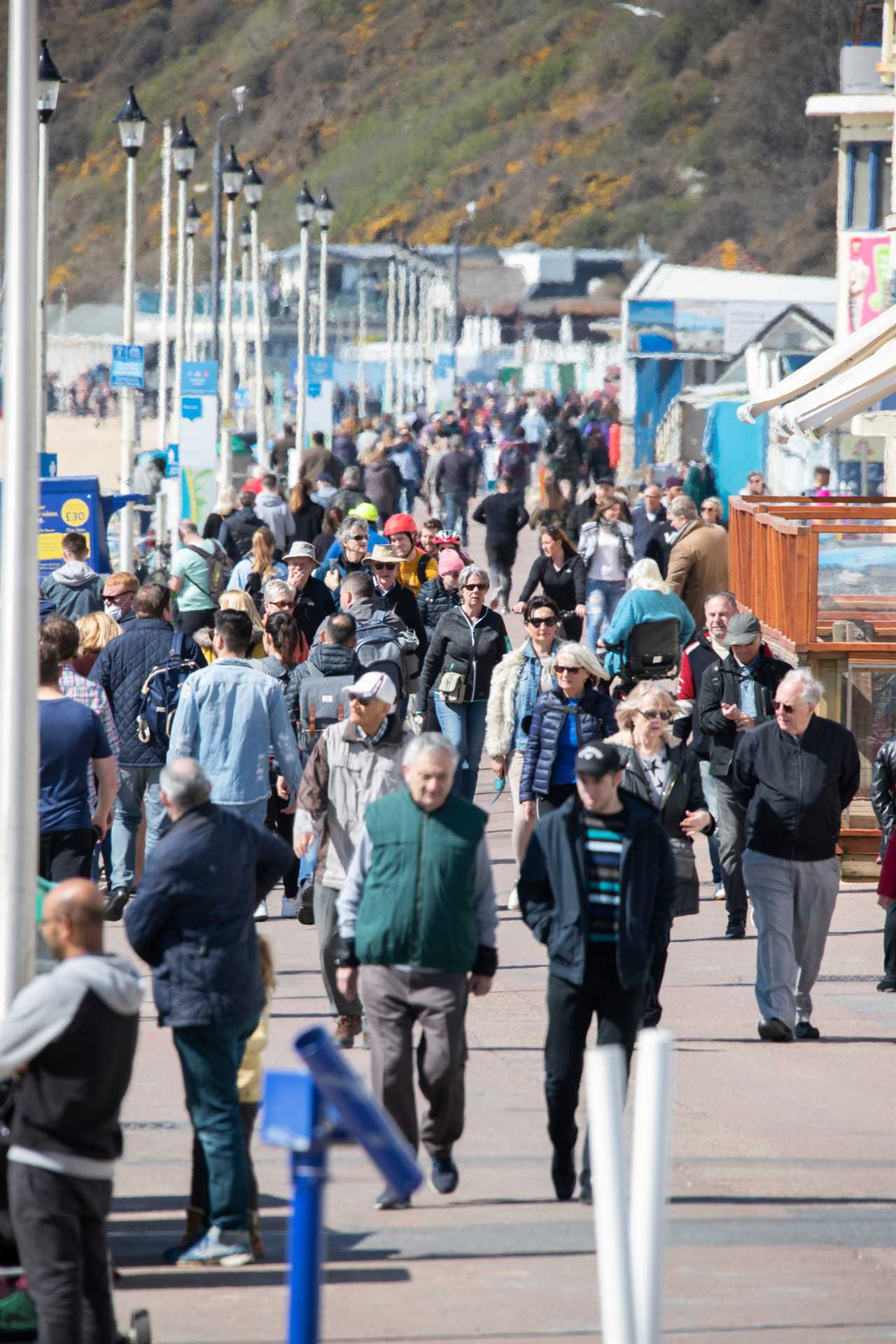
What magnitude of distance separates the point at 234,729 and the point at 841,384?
346 inches

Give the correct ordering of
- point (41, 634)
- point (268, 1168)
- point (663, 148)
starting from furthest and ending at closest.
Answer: point (663, 148) → point (41, 634) → point (268, 1168)

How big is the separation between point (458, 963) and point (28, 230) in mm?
2829

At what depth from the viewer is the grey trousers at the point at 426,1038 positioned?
24.0ft

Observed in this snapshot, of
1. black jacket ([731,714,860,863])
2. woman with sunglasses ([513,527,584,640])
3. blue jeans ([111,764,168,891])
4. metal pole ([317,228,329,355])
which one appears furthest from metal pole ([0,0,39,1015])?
metal pole ([317,228,329,355])

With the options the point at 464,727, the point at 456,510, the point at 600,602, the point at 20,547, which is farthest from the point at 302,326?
the point at 20,547

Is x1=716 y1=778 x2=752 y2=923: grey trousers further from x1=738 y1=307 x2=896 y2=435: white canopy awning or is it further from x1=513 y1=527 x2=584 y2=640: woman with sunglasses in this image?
x1=738 y1=307 x2=896 y2=435: white canopy awning

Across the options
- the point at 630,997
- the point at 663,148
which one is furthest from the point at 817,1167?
the point at 663,148

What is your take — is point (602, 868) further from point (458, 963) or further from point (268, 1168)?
point (268, 1168)

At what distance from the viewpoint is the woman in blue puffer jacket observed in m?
10.7

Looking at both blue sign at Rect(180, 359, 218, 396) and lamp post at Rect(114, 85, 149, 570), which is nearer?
lamp post at Rect(114, 85, 149, 570)

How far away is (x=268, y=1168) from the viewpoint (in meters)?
7.84

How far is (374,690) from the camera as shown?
29.2 ft

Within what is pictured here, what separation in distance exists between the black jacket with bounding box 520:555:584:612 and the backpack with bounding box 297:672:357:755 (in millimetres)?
6637

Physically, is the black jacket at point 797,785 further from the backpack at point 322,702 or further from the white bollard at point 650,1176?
the white bollard at point 650,1176
